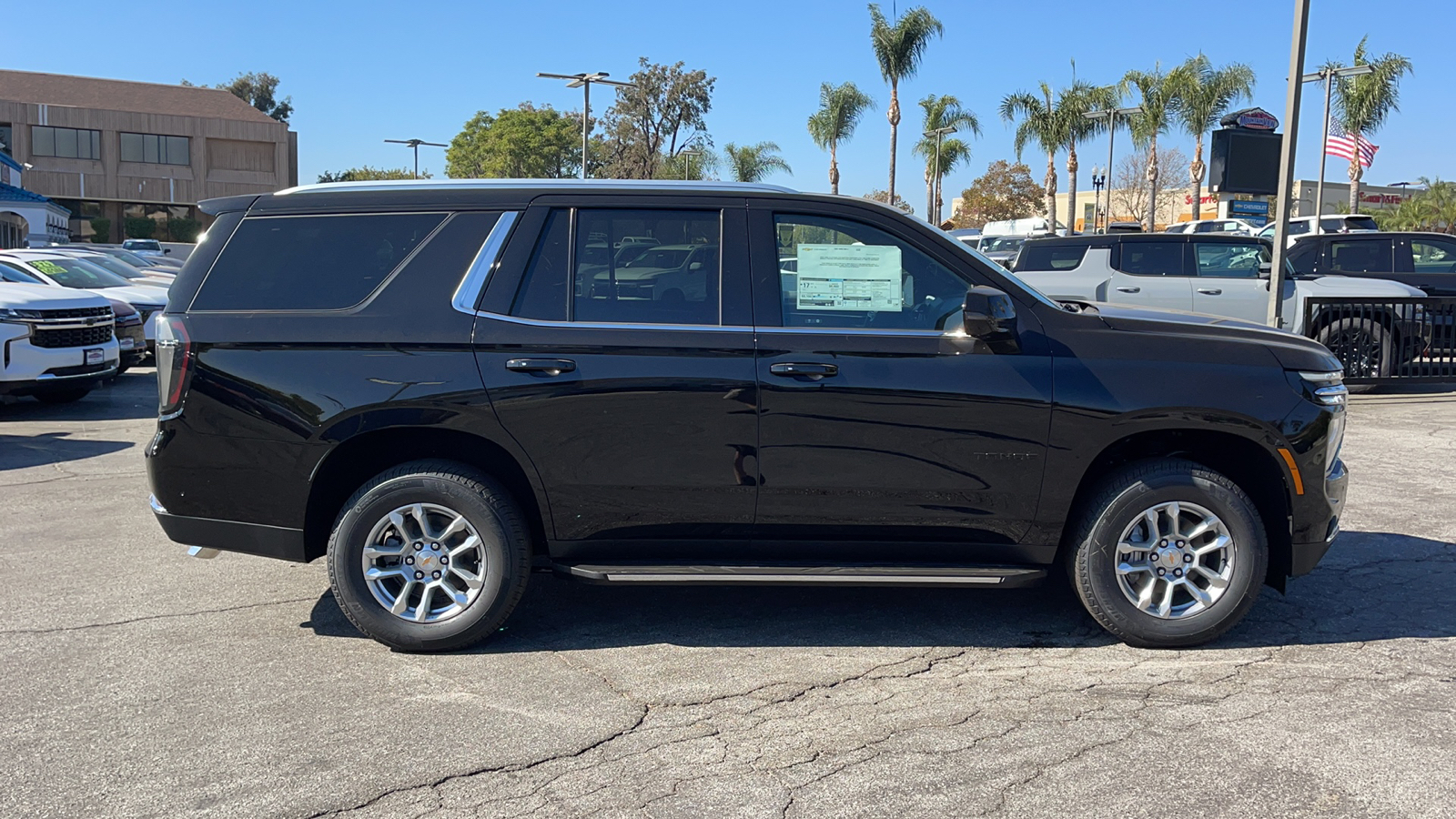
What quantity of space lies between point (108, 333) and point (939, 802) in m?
11.7

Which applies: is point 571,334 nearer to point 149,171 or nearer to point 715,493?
point 715,493

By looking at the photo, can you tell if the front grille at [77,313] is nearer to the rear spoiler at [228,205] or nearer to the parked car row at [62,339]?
the parked car row at [62,339]

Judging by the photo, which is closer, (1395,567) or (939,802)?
(939,802)

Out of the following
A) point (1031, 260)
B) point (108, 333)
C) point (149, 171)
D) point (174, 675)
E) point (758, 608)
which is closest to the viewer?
point (174, 675)

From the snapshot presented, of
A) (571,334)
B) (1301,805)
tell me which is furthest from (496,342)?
(1301,805)

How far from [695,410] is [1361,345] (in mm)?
11053

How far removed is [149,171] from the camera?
73375 millimetres

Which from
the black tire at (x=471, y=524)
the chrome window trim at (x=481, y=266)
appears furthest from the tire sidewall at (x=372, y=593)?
the chrome window trim at (x=481, y=266)

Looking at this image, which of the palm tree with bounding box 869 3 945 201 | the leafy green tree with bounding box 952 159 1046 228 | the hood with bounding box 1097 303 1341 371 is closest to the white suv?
the hood with bounding box 1097 303 1341 371

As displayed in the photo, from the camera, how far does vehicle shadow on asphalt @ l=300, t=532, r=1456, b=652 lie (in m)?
4.93

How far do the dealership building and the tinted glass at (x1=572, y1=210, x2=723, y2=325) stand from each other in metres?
74.2

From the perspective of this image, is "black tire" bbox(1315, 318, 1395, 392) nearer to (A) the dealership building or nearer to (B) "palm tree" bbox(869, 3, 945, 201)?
(B) "palm tree" bbox(869, 3, 945, 201)

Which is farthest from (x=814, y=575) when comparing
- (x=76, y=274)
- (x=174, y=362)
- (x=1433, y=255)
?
(x=76, y=274)

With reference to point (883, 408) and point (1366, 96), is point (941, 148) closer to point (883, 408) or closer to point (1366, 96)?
point (1366, 96)
